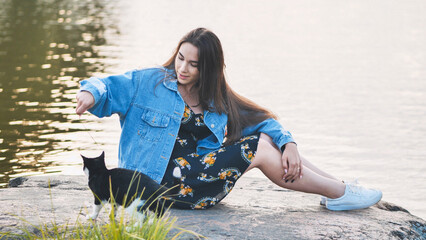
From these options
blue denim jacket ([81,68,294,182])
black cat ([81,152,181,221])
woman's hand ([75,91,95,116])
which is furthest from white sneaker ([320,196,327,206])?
woman's hand ([75,91,95,116])

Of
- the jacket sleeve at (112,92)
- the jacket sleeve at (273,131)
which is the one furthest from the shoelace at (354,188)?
the jacket sleeve at (112,92)

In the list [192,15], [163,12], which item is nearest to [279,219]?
[192,15]

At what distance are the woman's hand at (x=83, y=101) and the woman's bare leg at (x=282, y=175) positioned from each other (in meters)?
1.08

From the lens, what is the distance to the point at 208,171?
3770mm

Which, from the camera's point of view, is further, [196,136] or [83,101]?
[196,136]

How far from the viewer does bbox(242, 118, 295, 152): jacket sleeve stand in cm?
394

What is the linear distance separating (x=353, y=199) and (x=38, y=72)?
314 inches

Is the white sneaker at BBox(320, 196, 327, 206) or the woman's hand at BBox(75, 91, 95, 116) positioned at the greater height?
the woman's hand at BBox(75, 91, 95, 116)

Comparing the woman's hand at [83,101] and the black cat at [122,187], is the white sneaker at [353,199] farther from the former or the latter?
the woman's hand at [83,101]

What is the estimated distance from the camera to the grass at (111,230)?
2869 millimetres

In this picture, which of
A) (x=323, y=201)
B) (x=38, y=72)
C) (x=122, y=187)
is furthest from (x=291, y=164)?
(x=38, y=72)

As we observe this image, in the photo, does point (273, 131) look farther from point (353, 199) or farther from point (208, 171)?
point (353, 199)

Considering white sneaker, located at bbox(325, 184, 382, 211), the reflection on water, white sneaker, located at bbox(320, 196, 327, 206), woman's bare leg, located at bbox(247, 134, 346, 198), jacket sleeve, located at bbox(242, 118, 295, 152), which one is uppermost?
jacket sleeve, located at bbox(242, 118, 295, 152)

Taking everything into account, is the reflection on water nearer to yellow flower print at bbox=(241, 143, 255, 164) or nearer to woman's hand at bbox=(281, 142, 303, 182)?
yellow flower print at bbox=(241, 143, 255, 164)
